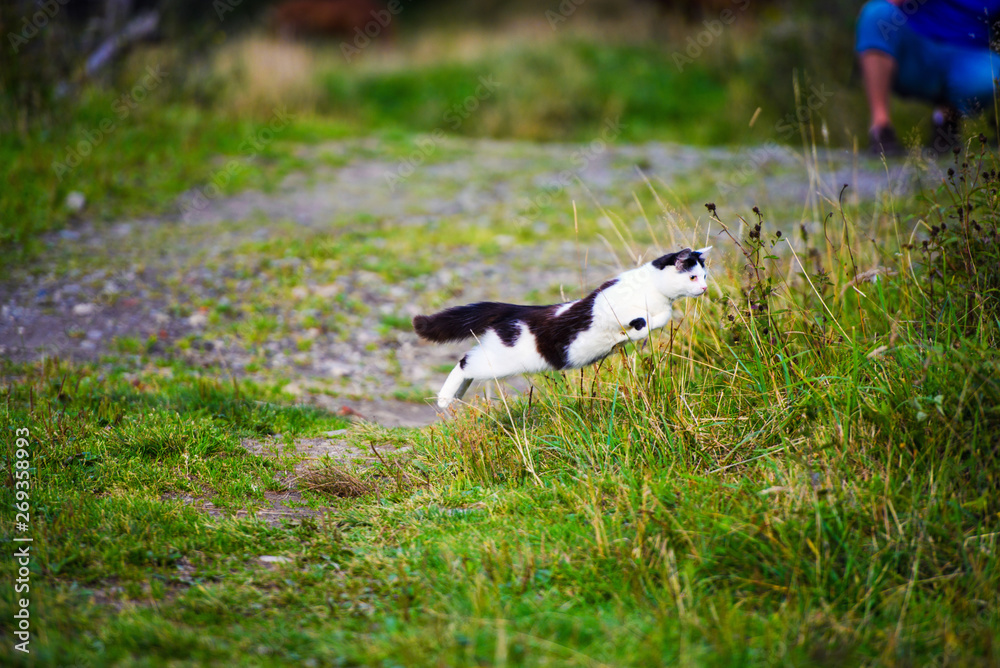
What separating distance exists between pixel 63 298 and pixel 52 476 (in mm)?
2740

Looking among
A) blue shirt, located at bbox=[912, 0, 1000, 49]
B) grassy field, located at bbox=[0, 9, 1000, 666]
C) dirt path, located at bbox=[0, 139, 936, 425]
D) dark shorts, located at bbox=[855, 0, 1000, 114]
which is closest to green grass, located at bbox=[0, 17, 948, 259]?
dirt path, located at bbox=[0, 139, 936, 425]

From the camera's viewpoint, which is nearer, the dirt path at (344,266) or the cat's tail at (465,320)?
the cat's tail at (465,320)

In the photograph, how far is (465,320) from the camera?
3.40 m

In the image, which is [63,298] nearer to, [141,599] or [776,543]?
[141,599]

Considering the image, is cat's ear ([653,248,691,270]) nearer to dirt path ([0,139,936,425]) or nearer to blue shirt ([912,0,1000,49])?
dirt path ([0,139,936,425])

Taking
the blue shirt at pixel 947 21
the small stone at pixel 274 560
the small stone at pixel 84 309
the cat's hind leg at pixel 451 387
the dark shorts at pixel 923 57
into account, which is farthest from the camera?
the blue shirt at pixel 947 21

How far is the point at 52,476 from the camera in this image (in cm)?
315

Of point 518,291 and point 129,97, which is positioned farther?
point 129,97

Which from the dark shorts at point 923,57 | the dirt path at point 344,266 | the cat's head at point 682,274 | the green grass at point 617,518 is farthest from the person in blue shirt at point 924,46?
the cat's head at point 682,274

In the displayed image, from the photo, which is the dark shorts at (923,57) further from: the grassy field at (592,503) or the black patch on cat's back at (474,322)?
the black patch on cat's back at (474,322)

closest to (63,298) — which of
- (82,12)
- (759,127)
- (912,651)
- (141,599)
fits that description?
(141,599)

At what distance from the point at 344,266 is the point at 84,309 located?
1.85 meters

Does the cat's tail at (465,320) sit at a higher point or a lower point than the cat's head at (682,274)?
lower

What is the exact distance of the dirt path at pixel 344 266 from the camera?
16.1 ft
